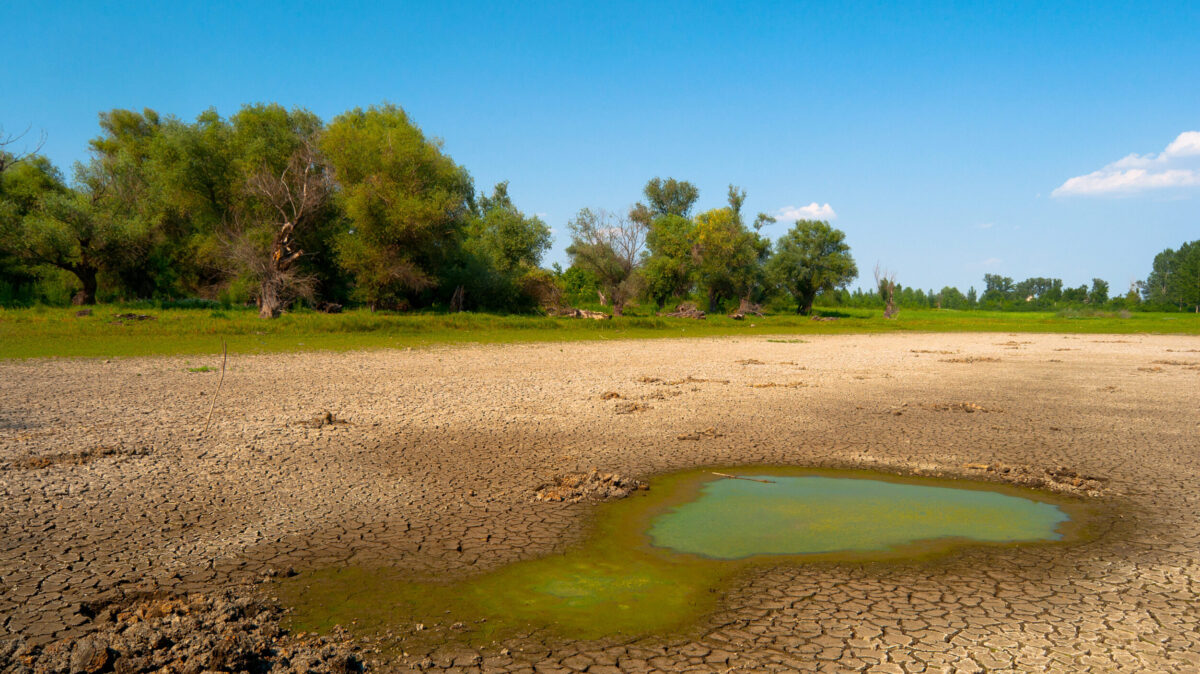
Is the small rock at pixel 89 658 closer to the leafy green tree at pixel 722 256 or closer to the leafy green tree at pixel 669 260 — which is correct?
the leafy green tree at pixel 669 260

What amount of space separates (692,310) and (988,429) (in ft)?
169

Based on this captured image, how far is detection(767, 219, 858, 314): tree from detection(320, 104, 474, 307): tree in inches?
1747

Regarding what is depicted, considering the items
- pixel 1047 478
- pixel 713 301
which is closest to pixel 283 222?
pixel 1047 478

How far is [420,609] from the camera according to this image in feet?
14.0

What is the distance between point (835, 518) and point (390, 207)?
117ft

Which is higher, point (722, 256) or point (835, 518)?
point (722, 256)

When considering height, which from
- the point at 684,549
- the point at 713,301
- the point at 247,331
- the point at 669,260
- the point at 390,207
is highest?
the point at 390,207

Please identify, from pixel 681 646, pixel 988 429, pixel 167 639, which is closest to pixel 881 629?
pixel 681 646

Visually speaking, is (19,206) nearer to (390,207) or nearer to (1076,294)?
(390,207)

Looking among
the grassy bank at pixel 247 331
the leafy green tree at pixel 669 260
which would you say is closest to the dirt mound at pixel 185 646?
the grassy bank at pixel 247 331

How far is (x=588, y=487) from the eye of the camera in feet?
22.8

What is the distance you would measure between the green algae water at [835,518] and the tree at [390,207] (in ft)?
110

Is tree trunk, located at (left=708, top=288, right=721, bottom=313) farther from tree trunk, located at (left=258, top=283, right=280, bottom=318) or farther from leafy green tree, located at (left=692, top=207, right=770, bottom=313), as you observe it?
tree trunk, located at (left=258, top=283, right=280, bottom=318)

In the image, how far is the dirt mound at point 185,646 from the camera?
3383mm
